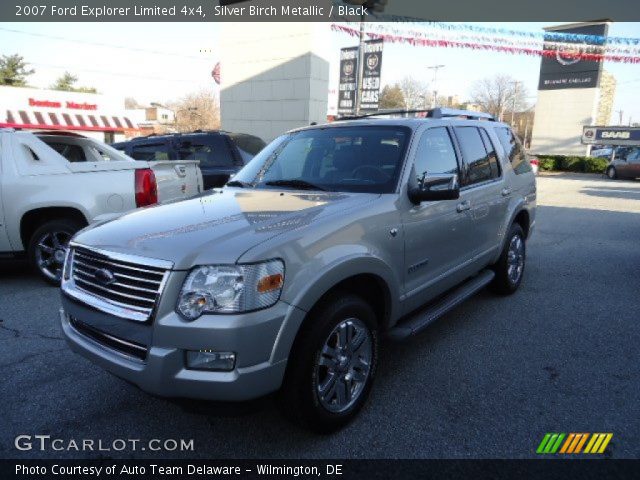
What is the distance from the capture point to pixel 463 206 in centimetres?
384

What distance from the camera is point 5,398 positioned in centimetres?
308

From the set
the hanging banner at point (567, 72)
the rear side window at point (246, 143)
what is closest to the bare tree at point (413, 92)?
the hanging banner at point (567, 72)

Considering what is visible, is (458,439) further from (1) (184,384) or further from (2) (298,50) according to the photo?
(2) (298,50)

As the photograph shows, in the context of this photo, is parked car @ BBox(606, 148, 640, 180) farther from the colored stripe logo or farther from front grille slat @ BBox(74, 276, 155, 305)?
front grille slat @ BBox(74, 276, 155, 305)

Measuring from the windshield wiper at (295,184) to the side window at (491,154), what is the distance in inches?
81.3

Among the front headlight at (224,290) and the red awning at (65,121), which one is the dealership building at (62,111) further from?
the front headlight at (224,290)

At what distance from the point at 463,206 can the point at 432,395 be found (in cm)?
156

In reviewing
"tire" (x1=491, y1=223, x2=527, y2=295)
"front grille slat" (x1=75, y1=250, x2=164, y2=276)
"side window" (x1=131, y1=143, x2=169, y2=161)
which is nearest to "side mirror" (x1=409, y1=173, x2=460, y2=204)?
Result: "front grille slat" (x1=75, y1=250, x2=164, y2=276)

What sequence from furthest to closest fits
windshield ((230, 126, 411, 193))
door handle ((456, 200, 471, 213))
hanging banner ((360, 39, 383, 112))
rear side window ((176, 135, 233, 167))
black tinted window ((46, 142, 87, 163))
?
hanging banner ((360, 39, 383, 112)) < rear side window ((176, 135, 233, 167)) < black tinted window ((46, 142, 87, 163)) < door handle ((456, 200, 471, 213)) < windshield ((230, 126, 411, 193))

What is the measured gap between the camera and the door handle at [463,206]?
3.76 metres

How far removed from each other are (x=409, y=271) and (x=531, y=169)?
340 centimetres

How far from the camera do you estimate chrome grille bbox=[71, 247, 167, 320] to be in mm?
2254

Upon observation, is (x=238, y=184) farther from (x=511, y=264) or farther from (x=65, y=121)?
(x=65, y=121)

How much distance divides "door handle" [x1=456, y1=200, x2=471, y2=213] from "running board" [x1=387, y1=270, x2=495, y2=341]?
0.73 metres
